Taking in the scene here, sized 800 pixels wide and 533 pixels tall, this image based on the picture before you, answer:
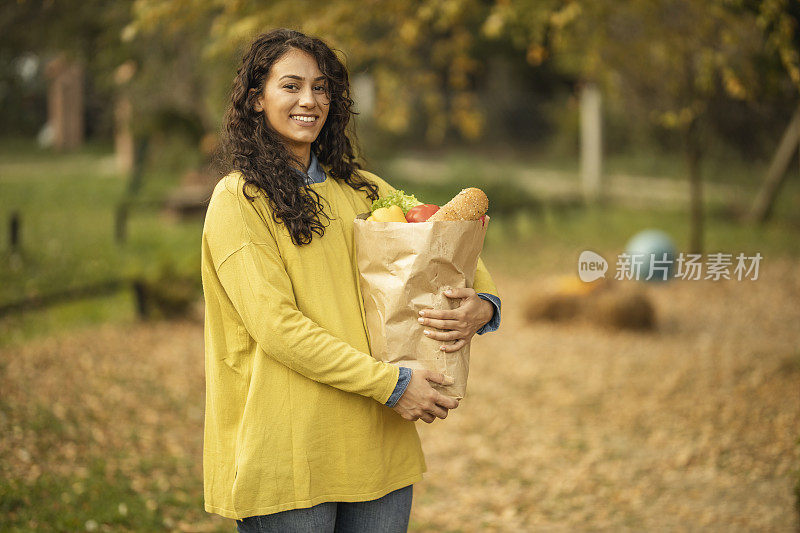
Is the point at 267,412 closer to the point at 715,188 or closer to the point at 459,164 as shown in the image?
the point at 459,164

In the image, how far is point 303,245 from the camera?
189 cm

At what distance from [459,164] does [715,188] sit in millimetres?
4015

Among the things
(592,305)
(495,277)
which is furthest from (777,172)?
(592,305)

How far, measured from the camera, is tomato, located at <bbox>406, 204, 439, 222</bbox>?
1.92 m

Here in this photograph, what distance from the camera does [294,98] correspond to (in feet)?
6.33

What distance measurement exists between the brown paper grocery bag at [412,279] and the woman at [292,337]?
4 centimetres

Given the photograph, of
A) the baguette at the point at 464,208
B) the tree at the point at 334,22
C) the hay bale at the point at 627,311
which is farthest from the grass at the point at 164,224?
the baguette at the point at 464,208

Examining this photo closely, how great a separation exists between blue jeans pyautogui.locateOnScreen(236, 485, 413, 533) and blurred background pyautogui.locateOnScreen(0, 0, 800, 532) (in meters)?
0.87

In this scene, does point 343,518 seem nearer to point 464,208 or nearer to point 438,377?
point 438,377

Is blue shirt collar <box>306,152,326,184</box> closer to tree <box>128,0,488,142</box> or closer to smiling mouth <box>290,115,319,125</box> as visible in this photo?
smiling mouth <box>290,115,319,125</box>

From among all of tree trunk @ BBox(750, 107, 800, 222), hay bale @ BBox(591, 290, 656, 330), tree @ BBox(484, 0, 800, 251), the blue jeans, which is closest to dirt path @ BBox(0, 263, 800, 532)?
hay bale @ BBox(591, 290, 656, 330)

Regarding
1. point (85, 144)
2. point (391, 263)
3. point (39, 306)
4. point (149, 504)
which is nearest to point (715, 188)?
point (85, 144)

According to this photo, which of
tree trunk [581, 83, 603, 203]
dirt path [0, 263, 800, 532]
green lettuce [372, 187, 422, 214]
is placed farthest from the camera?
tree trunk [581, 83, 603, 203]

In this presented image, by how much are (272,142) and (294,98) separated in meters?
0.12
